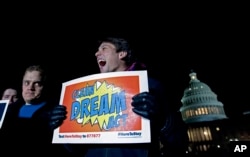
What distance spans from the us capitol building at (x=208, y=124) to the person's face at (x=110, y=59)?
4779cm

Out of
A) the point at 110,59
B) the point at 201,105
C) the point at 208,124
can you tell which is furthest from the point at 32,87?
the point at 201,105

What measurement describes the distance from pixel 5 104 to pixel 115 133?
4.91ft

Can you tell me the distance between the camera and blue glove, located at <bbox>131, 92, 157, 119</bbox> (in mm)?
2102

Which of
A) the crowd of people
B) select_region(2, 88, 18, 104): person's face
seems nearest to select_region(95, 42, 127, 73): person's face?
the crowd of people

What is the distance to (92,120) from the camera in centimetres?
227

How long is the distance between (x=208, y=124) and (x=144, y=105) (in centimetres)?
5202

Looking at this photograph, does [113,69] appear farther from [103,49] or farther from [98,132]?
[98,132]

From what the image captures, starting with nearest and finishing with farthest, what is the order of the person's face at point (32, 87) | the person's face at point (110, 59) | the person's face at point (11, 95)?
1. the person's face at point (110, 59)
2. the person's face at point (32, 87)
3. the person's face at point (11, 95)

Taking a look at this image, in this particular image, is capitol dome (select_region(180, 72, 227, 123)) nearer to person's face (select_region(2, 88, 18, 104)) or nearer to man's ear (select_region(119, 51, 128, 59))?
person's face (select_region(2, 88, 18, 104))

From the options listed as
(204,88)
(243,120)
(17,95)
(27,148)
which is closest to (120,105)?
(27,148)

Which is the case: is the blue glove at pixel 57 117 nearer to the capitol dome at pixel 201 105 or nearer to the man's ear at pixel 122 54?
the man's ear at pixel 122 54

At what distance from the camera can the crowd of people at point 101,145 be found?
85.6 inches

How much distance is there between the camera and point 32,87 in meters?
2.75

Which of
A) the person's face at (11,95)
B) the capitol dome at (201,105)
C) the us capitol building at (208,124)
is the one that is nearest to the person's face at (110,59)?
the person's face at (11,95)
